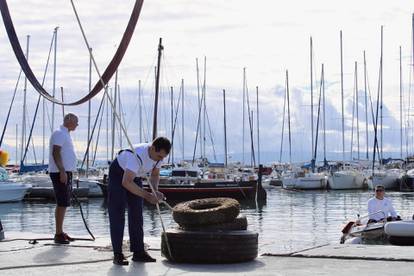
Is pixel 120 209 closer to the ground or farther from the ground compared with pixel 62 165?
closer to the ground

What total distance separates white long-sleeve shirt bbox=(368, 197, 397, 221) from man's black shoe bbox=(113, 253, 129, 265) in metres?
11.7

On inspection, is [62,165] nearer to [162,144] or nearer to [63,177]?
[63,177]

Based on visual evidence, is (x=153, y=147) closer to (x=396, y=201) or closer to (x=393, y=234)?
(x=393, y=234)

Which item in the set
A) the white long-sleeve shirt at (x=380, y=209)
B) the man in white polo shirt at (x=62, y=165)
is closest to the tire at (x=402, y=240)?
the white long-sleeve shirt at (x=380, y=209)

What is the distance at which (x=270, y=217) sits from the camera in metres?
41.1

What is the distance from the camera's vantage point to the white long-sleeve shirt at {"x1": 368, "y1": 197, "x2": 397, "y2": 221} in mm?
19938

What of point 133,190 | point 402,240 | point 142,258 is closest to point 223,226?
point 142,258

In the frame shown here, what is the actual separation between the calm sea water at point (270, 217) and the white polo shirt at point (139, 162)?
545 inches

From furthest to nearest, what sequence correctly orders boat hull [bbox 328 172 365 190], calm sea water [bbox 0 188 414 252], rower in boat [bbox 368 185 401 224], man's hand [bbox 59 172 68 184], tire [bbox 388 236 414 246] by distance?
boat hull [bbox 328 172 365 190] → calm sea water [bbox 0 188 414 252] → rower in boat [bbox 368 185 401 224] → tire [bbox 388 236 414 246] → man's hand [bbox 59 172 68 184]

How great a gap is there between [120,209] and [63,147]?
2.15 meters

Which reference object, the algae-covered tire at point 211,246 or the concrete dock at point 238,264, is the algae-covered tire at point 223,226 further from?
the concrete dock at point 238,264

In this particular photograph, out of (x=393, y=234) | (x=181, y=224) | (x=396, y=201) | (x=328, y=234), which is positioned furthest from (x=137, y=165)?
(x=396, y=201)

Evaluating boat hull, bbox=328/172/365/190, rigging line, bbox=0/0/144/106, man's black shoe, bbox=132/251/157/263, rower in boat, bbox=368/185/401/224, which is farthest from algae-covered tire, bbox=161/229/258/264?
boat hull, bbox=328/172/365/190

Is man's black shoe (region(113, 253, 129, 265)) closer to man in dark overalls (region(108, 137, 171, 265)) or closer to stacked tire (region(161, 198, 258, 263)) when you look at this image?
man in dark overalls (region(108, 137, 171, 265))
